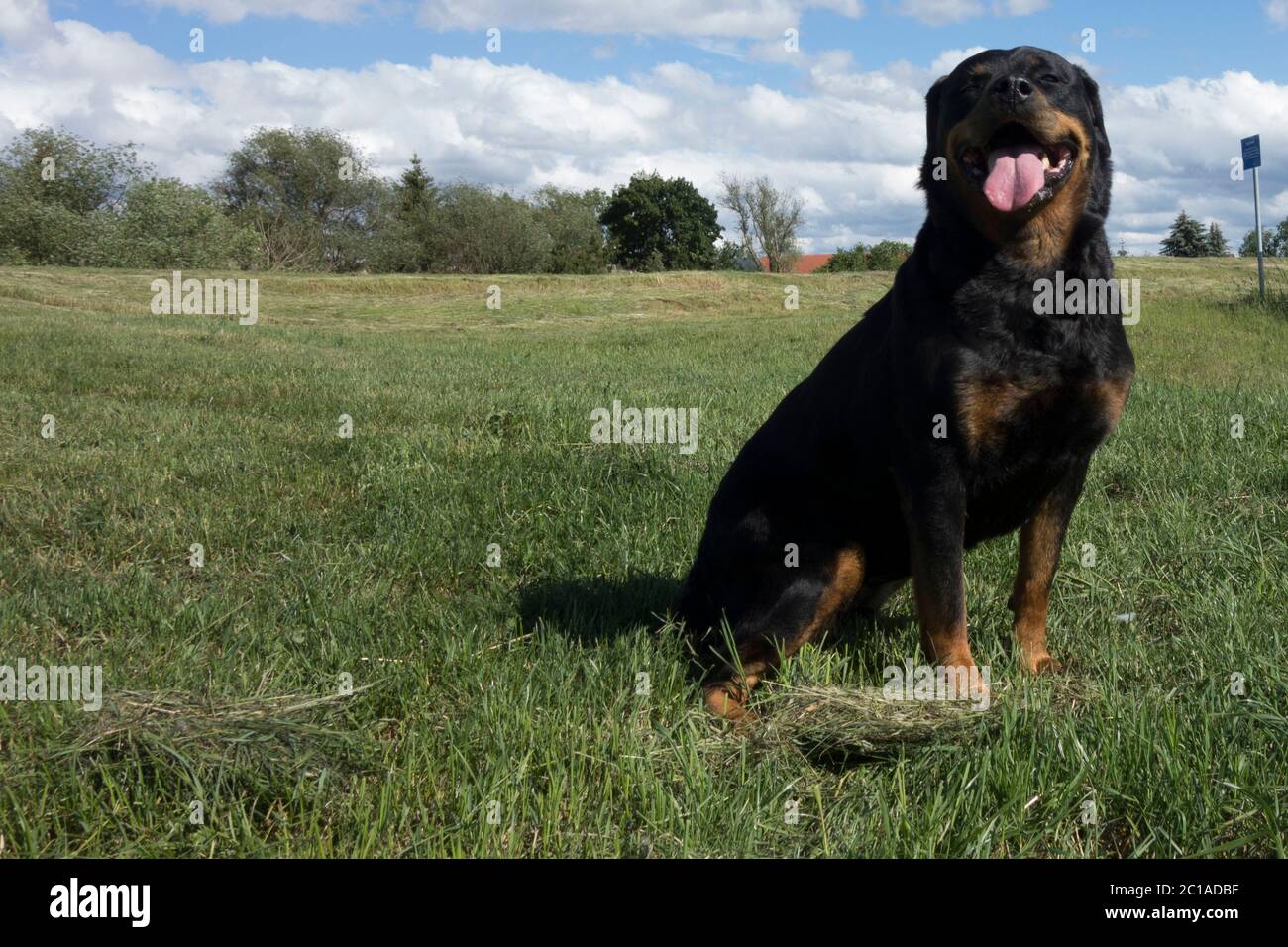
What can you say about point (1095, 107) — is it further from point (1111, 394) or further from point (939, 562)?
point (939, 562)

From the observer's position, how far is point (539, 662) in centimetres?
306

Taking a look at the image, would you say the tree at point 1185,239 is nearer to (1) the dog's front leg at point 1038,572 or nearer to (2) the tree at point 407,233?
(2) the tree at point 407,233

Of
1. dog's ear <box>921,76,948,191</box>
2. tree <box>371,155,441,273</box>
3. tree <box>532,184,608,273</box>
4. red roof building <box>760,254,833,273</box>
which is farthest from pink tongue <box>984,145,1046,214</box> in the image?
red roof building <box>760,254,833,273</box>

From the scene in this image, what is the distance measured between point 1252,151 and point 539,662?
70.4 ft

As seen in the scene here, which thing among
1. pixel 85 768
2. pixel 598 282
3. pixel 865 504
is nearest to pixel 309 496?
pixel 85 768

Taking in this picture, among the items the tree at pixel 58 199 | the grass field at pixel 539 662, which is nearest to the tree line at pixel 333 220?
the tree at pixel 58 199

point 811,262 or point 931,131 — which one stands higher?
point 811,262

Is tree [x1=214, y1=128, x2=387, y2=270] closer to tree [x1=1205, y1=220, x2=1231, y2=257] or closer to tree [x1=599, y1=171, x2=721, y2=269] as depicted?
tree [x1=599, y1=171, x2=721, y2=269]

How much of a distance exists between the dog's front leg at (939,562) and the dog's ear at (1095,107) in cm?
135

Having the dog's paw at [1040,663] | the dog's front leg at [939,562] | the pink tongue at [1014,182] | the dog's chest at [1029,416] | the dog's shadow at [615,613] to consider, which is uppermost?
the pink tongue at [1014,182]

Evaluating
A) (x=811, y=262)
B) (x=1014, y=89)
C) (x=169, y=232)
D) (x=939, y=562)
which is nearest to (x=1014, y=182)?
(x=1014, y=89)

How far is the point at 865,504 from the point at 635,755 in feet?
3.81

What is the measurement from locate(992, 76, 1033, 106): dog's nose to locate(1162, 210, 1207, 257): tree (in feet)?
219

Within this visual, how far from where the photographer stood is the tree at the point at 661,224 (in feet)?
221
